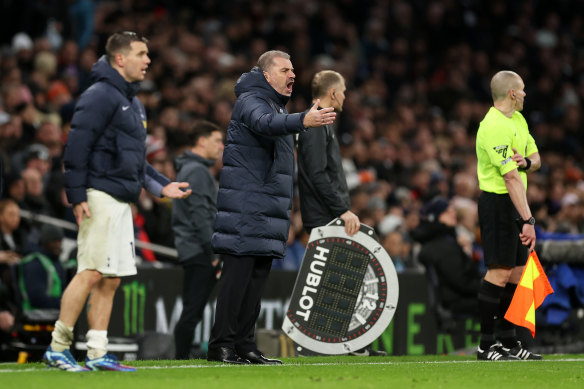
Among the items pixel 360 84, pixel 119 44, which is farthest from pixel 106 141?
pixel 360 84

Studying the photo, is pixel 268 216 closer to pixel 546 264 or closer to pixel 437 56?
pixel 546 264

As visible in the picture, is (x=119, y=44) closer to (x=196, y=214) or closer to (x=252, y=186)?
(x=252, y=186)

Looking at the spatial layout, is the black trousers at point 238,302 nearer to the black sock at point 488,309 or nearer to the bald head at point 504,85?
the black sock at point 488,309

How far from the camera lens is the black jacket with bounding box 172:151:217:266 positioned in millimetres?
9820

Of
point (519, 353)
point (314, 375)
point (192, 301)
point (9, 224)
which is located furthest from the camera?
point (9, 224)

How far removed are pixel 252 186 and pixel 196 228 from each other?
7.46 feet

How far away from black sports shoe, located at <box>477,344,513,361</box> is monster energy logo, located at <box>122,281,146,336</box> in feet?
13.1

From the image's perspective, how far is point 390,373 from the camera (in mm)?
7391

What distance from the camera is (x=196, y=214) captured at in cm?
987

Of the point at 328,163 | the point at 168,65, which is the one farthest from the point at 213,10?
the point at 328,163

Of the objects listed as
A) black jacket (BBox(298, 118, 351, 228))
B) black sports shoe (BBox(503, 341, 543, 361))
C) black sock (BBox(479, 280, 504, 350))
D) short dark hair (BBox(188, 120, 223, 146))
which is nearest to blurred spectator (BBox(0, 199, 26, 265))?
short dark hair (BBox(188, 120, 223, 146))

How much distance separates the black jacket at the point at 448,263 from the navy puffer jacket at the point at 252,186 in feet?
12.8

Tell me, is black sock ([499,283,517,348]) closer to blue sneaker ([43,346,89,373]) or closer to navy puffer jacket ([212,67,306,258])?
navy puffer jacket ([212,67,306,258])

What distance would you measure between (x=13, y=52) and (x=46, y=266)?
551 cm
